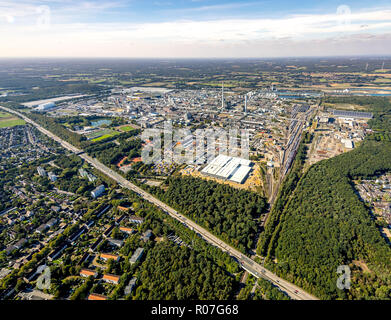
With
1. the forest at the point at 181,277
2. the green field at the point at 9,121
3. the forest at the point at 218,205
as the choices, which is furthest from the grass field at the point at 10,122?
the forest at the point at 181,277

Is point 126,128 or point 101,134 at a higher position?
point 126,128

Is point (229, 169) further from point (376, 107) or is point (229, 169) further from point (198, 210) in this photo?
point (376, 107)

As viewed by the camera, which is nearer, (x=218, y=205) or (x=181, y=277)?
(x=181, y=277)

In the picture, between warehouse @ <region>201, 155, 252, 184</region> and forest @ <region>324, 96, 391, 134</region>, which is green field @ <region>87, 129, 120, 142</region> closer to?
A: warehouse @ <region>201, 155, 252, 184</region>

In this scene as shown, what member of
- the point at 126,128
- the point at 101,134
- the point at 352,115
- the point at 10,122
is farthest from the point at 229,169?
the point at 10,122

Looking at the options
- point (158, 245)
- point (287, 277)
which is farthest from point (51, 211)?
point (287, 277)

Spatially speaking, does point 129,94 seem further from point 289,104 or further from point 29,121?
point 289,104
